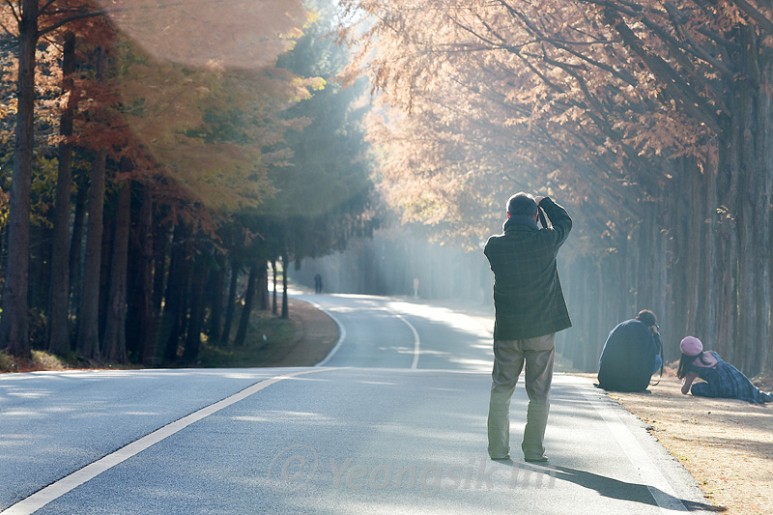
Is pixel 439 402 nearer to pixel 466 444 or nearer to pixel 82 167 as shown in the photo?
pixel 466 444

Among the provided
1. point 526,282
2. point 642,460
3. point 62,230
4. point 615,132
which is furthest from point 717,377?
point 62,230

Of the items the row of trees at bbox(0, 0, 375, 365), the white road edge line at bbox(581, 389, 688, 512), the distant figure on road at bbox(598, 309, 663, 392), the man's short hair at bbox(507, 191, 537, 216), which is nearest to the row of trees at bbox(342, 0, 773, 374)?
the row of trees at bbox(0, 0, 375, 365)

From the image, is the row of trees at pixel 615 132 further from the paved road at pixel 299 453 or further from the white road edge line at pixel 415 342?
the paved road at pixel 299 453

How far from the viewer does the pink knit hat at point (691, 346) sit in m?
15.7

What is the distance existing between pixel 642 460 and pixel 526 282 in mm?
1738

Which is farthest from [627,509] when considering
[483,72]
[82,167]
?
[82,167]

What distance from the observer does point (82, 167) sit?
28.7 metres

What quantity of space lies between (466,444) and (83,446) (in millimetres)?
2952

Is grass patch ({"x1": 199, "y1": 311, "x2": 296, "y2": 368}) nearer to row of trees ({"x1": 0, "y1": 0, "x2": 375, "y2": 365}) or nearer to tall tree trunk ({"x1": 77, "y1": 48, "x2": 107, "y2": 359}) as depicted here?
row of trees ({"x1": 0, "y1": 0, "x2": 375, "y2": 365})

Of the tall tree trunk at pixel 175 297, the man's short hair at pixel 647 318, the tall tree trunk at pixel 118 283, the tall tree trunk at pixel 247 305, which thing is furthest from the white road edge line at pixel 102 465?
the tall tree trunk at pixel 247 305

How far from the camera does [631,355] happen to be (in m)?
16.5

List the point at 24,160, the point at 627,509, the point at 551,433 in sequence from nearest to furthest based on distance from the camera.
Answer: the point at 627,509 → the point at 551,433 → the point at 24,160

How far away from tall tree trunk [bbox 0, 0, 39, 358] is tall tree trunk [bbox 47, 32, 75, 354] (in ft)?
5.29

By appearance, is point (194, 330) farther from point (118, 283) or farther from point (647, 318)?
point (647, 318)
